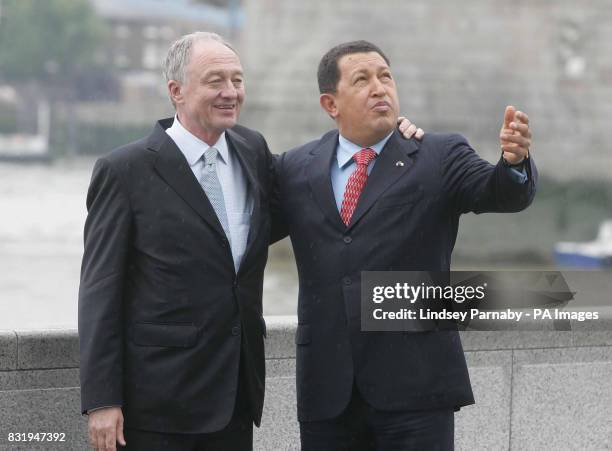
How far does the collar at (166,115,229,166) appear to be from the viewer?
3719 mm

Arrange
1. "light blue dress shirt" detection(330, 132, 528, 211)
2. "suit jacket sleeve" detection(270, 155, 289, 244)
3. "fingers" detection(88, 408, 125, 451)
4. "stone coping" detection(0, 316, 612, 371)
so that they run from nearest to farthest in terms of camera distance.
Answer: "fingers" detection(88, 408, 125, 451) < "light blue dress shirt" detection(330, 132, 528, 211) < "suit jacket sleeve" detection(270, 155, 289, 244) < "stone coping" detection(0, 316, 612, 371)

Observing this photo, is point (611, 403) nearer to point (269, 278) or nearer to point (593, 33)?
point (269, 278)

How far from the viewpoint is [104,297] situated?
138 inches

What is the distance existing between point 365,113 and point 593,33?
1199 inches

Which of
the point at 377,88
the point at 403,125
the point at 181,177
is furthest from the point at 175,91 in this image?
the point at 403,125

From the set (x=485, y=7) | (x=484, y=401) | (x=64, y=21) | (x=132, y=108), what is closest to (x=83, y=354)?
(x=484, y=401)

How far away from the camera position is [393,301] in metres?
3.69

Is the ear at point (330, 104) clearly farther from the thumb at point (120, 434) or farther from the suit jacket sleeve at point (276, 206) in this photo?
the thumb at point (120, 434)

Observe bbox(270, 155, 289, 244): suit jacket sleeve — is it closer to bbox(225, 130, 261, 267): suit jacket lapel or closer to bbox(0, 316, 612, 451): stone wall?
bbox(225, 130, 261, 267): suit jacket lapel

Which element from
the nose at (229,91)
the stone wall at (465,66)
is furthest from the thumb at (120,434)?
the stone wall at (465,66)

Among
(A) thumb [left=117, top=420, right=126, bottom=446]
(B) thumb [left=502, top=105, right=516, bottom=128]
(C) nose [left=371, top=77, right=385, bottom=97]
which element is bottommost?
(A) thumb [left=117, top=420, right=126, bottom=446]

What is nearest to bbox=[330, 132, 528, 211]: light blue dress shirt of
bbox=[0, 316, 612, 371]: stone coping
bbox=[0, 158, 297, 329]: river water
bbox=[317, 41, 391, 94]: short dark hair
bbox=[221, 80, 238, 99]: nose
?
bbox=[317, 41, 391, 94]: short dark hair

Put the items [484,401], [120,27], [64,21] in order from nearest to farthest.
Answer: [484,401], [64,21], [120,27]

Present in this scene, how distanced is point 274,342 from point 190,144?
1105 millimetres
